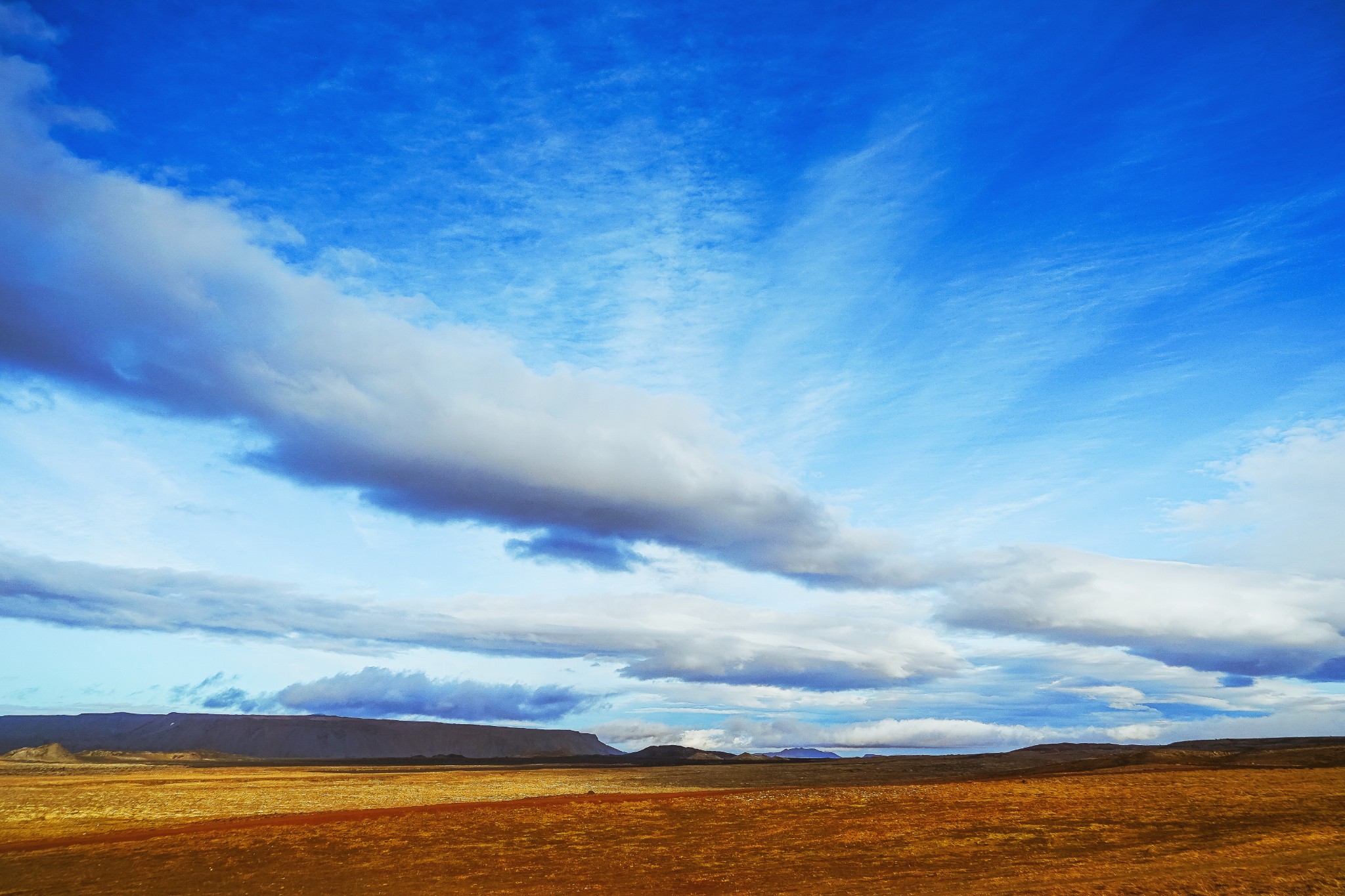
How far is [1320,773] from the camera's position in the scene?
48.7 m

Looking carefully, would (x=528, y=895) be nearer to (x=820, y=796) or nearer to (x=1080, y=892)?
(x=1080, y=892)

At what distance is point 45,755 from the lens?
180 m

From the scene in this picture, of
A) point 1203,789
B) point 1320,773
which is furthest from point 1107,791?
point 1320,773

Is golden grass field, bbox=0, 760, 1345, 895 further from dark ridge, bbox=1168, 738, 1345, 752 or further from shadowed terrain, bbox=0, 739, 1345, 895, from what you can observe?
dark ridge, bbox=1168, 738, 1345, 752

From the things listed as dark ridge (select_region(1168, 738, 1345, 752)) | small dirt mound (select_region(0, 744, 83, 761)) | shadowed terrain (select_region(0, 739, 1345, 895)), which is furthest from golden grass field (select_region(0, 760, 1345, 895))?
small dirt mound (select_region(0, 744, 83, 761))

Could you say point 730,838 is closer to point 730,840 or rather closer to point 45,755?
point 730,840

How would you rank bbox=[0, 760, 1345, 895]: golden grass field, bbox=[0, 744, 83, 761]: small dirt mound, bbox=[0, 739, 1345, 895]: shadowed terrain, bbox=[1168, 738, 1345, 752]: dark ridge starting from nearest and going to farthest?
bbox=[0, 760, 1345, 895]: golden grass field → bbox=[0, 739, 1345, 895]: shadowed terrain → bbox=[1168, 738, 1345, 752]: dark ridge → bbox=[0, 744, 83, 761]: small dirt mound

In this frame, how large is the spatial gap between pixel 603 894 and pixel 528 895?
7.65 feet

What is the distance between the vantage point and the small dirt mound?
6806 inches

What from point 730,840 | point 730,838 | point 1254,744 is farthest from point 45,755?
point 1254,744

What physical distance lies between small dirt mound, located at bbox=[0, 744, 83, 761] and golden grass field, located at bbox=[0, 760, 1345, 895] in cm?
14270

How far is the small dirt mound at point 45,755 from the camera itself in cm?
17288

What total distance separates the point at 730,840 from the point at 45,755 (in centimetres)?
20657

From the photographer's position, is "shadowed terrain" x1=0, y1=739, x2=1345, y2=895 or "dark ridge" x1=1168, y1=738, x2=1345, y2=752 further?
"dark ridge" x1=1168, y1=738, x2=1345, y2=752
